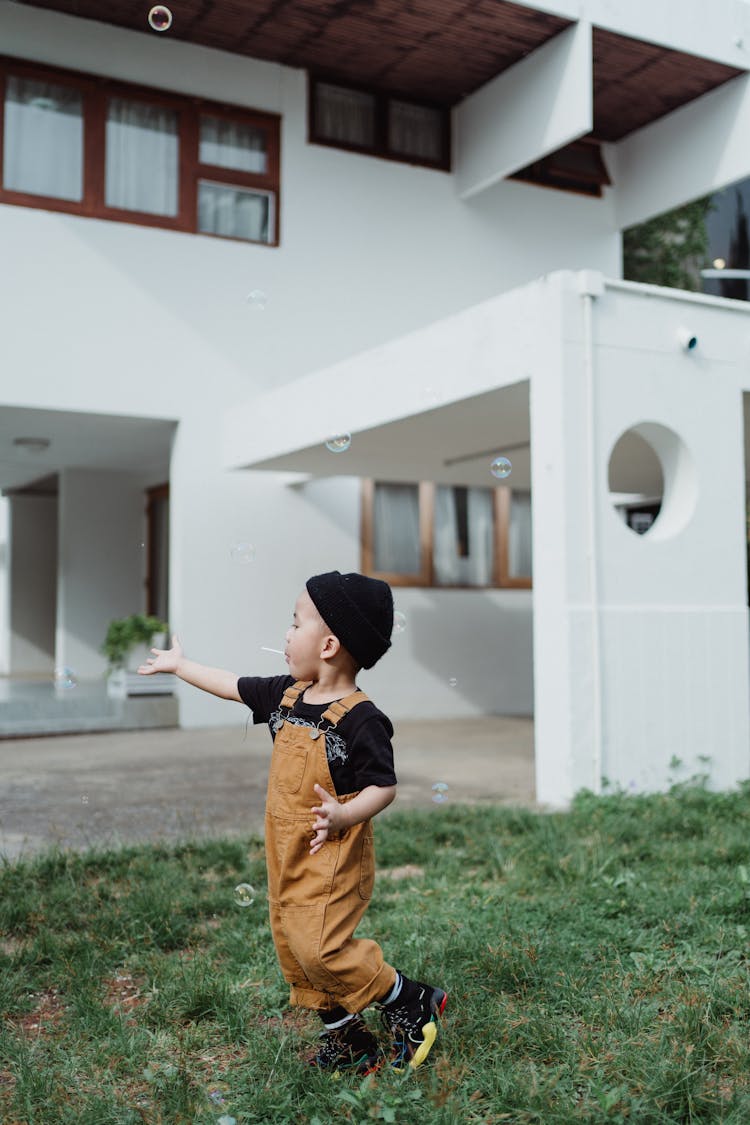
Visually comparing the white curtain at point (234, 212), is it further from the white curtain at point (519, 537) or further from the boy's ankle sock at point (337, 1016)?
the boy's ankle sock at point (337, 1016)

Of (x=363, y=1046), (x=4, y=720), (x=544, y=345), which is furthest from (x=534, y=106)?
(x=363, y=1046)

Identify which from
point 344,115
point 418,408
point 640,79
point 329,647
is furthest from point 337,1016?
point 640,79

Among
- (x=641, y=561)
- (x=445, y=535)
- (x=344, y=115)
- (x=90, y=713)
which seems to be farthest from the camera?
(x=445, y=535)

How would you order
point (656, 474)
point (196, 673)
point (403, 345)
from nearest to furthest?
point (196, 673) → point (403, 345) → point (656, 474)

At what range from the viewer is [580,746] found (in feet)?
22.5

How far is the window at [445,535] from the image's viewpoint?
13.3 m

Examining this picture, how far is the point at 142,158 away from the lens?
11.5m

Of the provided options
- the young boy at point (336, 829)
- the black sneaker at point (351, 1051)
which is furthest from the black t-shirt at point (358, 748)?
the black sneaker at point (351, 1051)

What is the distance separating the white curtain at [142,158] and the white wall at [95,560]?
466 centimetres

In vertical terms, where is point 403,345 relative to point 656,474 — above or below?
above

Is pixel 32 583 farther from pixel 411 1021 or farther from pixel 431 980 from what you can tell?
pixel 411 1021

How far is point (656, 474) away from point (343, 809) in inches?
381

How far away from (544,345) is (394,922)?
401cm

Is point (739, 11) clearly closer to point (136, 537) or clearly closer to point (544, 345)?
point (544, 345)
